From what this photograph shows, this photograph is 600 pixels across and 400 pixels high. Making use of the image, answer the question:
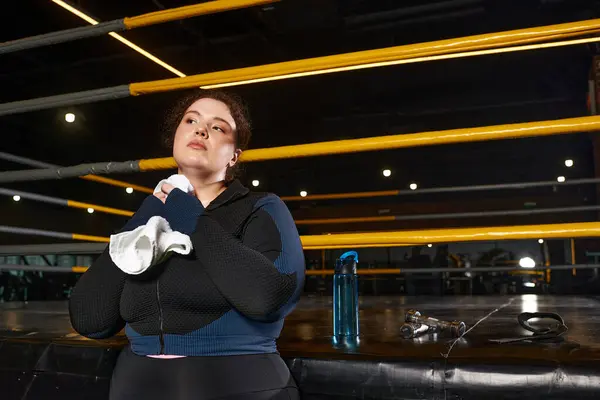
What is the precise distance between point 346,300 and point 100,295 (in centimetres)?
62

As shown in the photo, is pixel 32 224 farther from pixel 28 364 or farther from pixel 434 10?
pixel 28 364

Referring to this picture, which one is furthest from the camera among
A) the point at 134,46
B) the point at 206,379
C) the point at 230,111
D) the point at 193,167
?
the point at 134,46

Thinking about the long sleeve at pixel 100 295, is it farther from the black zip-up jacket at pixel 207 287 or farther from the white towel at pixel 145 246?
the white towel at pixel 145 246

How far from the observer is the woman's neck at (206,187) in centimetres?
115

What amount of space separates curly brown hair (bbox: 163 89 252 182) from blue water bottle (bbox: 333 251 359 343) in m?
0.39

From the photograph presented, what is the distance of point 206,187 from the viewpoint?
1.16 m

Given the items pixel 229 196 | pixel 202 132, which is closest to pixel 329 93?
pixel 202 132

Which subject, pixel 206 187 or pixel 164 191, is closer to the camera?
pixel 164 191

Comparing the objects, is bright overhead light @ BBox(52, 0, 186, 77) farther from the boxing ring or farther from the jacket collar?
the jacket collar

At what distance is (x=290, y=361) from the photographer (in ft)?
3.36

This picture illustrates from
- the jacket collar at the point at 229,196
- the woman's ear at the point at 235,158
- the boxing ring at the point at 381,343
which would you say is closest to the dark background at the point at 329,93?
the boxing ring at the point at 381,343

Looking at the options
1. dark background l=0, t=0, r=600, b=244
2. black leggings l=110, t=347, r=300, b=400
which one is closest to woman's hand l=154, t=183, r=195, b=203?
black leggings l=110, t=347, r=300, b=400

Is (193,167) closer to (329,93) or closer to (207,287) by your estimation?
(207,287)

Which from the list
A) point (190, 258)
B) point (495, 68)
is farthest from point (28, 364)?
point (495, 68)
